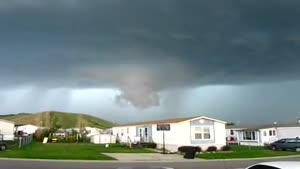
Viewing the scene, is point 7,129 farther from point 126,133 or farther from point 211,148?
point 211,148

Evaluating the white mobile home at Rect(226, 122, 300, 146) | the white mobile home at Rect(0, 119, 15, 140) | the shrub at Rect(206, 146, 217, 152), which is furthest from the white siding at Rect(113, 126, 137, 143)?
the white mobile home at Rect(0, 119, 15, 140)

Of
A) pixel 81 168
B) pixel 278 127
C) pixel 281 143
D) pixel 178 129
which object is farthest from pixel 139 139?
pixel 81 168

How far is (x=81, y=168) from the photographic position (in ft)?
84.7

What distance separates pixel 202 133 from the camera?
5047 cm

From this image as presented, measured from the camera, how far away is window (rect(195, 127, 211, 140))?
1980 inches

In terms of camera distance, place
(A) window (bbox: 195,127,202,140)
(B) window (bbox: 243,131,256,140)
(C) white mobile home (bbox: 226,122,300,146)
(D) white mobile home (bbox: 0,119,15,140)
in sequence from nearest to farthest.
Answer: (A) window (bbox: 195,127,202,140)
(C) white mobile home (bbox: 226,122,300,146)
(B) window (bbox: 243,131,256,140)
(D) white mobile home (bbox: 0,119,15,140)

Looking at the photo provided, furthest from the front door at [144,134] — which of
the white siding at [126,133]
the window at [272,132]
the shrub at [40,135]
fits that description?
the shrub at [40,135]

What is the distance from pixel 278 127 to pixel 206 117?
2388 cm

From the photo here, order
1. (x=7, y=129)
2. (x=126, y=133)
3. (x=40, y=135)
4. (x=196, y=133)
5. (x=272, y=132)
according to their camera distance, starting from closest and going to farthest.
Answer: (x=196, y=133) < (x=126, y=133) < (x=272, y=132) < (x=40, y=135) < (x=7, y=129)

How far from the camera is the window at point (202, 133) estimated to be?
1980 inches

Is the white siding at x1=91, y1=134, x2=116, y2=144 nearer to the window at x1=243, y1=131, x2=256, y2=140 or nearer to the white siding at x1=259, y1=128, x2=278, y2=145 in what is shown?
the window at x1=243, y1=131, x2=256, y2=140

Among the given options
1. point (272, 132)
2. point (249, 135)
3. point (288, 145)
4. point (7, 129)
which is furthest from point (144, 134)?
point (7, 129)

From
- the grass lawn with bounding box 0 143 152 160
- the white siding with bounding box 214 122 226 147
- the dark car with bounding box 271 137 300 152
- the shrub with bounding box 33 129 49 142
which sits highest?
the shrub with bounding box 33 129 49 142

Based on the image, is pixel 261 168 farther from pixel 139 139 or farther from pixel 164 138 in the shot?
pixel 139 139
